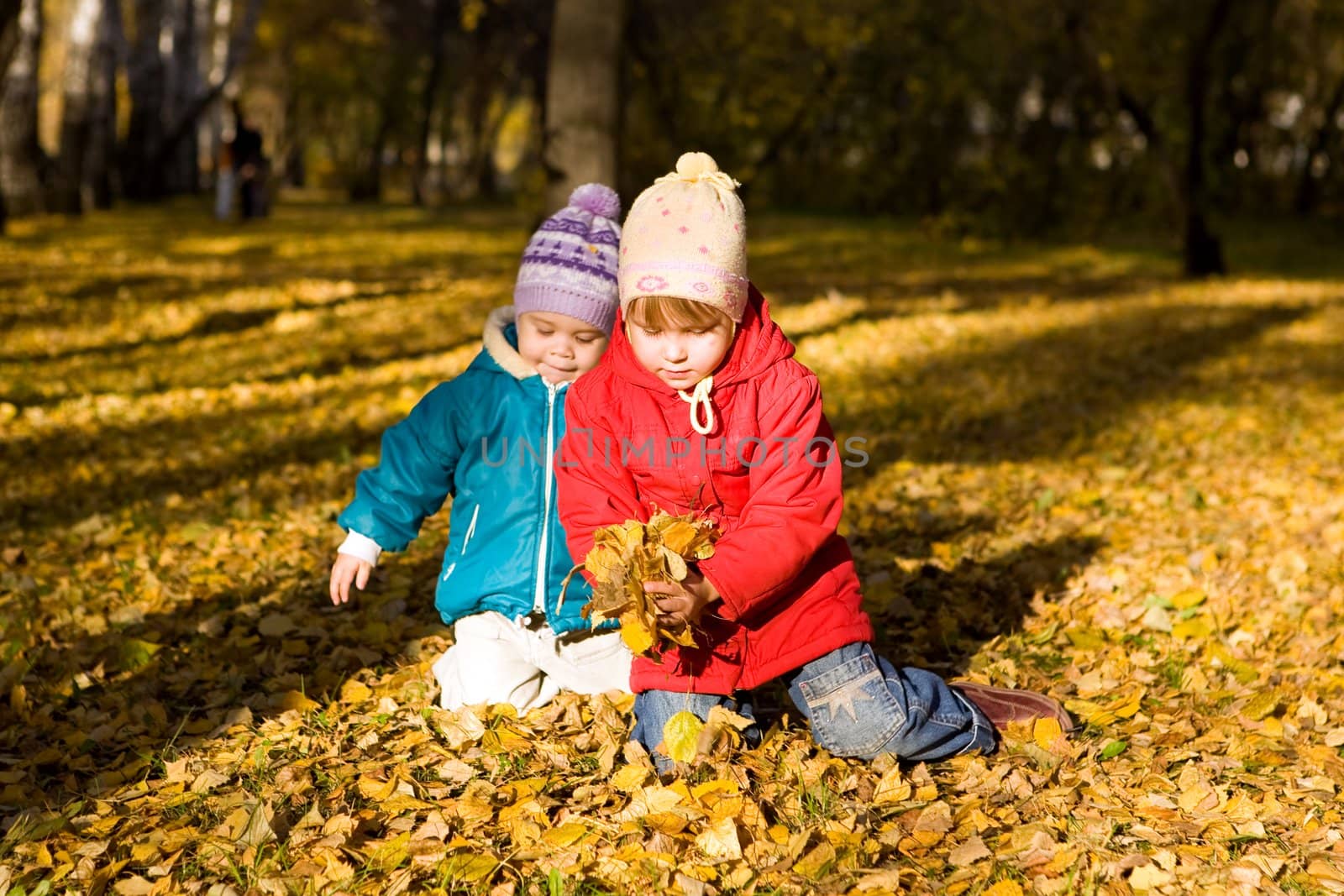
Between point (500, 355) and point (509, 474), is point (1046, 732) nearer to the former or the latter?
point (509, 474)

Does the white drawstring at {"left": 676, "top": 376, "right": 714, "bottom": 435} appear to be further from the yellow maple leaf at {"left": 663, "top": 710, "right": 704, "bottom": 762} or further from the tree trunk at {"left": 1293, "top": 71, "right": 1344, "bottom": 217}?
the tree trunk at {"left": 1293, "top": 71, "right": 1344, "bottom": 217}

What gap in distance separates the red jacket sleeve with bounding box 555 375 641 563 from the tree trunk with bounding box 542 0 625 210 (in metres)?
5.68

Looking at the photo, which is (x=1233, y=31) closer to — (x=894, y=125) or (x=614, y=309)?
(x=894, y=125)

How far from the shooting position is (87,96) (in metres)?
19.2

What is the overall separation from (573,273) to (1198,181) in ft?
47.4

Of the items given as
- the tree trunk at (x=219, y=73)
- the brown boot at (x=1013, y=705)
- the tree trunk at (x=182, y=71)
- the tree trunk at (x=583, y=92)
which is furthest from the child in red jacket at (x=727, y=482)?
the tree trunk at (x=182, y=71)

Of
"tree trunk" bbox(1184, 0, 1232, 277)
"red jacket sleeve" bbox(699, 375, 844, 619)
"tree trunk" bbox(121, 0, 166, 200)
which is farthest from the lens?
"tree trunk" bbox(121, 0, 166, 200)

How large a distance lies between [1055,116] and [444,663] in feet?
Result: 81.3

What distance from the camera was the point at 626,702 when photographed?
12.1ft

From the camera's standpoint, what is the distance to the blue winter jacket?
3.53m

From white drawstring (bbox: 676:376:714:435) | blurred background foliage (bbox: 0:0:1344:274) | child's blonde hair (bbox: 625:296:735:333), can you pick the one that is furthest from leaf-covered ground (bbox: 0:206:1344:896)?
blurred background foliage (bbox: 0:0:1344:274)

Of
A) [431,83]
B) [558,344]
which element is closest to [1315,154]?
[431,83]

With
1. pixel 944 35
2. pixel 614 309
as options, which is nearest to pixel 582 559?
pixel 614 309

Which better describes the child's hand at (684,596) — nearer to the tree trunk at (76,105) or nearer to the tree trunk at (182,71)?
the tree trunk at (76,105)
